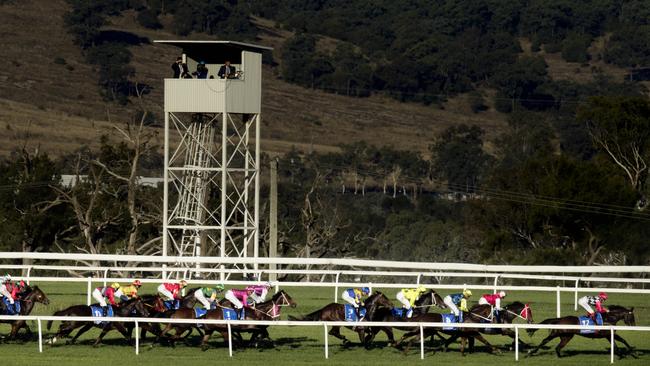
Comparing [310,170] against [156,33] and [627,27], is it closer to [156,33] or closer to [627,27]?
[156,33]

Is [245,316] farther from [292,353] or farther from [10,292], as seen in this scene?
[10,292]

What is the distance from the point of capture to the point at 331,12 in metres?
134

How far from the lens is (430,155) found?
8475 cm

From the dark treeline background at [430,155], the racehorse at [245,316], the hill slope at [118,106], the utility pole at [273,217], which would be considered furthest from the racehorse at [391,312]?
the hill slope at [118,106]

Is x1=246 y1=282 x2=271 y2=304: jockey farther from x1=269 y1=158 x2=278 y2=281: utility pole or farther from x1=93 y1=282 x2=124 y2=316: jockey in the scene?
→ x1=269 y1=158 x2=278 y2=281: utility pole

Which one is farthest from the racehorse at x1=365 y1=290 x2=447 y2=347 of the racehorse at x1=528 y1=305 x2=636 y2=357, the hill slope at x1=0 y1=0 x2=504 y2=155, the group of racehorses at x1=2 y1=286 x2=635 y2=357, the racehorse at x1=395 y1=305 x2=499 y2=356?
the hill slope at x1=0 y1=0 x2=504 y2=155

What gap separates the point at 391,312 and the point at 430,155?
222 feet

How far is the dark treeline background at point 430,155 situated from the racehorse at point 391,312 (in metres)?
16.9

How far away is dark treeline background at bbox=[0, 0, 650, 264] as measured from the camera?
1642 inches

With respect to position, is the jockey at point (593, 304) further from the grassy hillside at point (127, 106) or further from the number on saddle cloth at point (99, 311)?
the grassy hillside at point (127, 106)

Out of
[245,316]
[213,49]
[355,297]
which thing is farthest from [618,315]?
[213,49]

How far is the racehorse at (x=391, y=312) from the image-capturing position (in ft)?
56.9

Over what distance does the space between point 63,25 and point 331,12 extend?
35.3 m

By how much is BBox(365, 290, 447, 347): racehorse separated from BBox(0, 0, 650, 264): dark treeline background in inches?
664
